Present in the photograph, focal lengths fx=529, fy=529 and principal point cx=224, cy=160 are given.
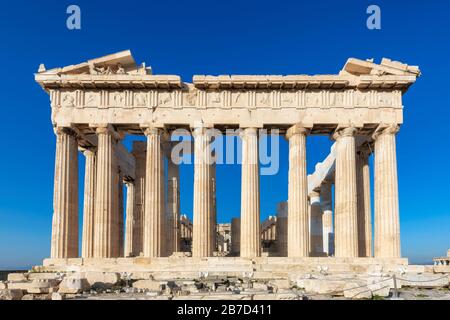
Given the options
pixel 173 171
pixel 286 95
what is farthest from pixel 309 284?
pixel 173 171

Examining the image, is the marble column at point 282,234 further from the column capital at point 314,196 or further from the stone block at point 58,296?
the stone block at point 58,296

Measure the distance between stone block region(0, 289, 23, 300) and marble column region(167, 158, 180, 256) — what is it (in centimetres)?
1912

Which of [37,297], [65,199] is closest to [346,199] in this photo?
[65,199]

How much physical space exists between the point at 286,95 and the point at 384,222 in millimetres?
9513

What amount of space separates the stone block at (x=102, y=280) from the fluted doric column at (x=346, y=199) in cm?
1469

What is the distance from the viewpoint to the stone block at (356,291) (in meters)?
16.5

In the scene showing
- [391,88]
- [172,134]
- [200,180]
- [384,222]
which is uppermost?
[391,88]

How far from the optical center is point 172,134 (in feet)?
110

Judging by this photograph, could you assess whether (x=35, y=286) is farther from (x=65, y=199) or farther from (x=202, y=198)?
(x=202, y=198)

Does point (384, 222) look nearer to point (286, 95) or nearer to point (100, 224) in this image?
point (286, 95)

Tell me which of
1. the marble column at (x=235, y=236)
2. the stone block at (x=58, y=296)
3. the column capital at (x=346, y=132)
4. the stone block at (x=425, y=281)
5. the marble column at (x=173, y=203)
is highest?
the column capital at (x=346, y=132)

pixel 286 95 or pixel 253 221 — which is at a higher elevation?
pixel 286 95

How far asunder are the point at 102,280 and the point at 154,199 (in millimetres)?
10188

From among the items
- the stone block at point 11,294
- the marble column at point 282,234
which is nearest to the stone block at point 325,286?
the stone block at point 11,294
